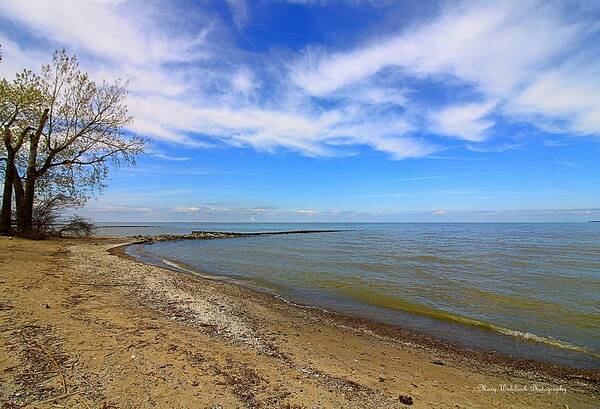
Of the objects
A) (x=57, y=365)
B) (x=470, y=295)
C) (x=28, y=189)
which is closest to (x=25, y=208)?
(x=28, y=189)

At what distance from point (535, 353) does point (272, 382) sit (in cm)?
698

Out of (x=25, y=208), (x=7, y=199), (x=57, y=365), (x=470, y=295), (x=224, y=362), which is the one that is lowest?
(x=470, y=295)

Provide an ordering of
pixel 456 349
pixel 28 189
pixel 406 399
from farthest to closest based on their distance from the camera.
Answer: pixel 28 189 → pixel 456 349 → pixel 406 399

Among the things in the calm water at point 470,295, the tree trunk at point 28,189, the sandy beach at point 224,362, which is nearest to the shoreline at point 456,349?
the sandy beach at point 224,362

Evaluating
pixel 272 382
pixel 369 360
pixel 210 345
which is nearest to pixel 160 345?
pixel 210 345

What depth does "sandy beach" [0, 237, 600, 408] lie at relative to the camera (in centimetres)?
442

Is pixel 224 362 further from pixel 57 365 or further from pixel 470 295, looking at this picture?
pixel 470 295

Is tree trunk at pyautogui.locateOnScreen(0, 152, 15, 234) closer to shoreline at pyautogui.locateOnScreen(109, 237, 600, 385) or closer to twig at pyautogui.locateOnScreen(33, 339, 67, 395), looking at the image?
shoreline at pyautogui.locateOnScreen(109, 237, 600, 385)

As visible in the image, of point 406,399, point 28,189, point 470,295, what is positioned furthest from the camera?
point 28,189

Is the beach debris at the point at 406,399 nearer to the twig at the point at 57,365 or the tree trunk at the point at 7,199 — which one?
the twig at the point at 57,365

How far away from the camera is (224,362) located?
5.54 m

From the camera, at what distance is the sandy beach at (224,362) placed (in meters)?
4.42

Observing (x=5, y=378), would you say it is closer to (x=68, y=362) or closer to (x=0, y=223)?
(x=68, y=362)

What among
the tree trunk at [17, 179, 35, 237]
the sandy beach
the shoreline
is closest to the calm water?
the shoreline
